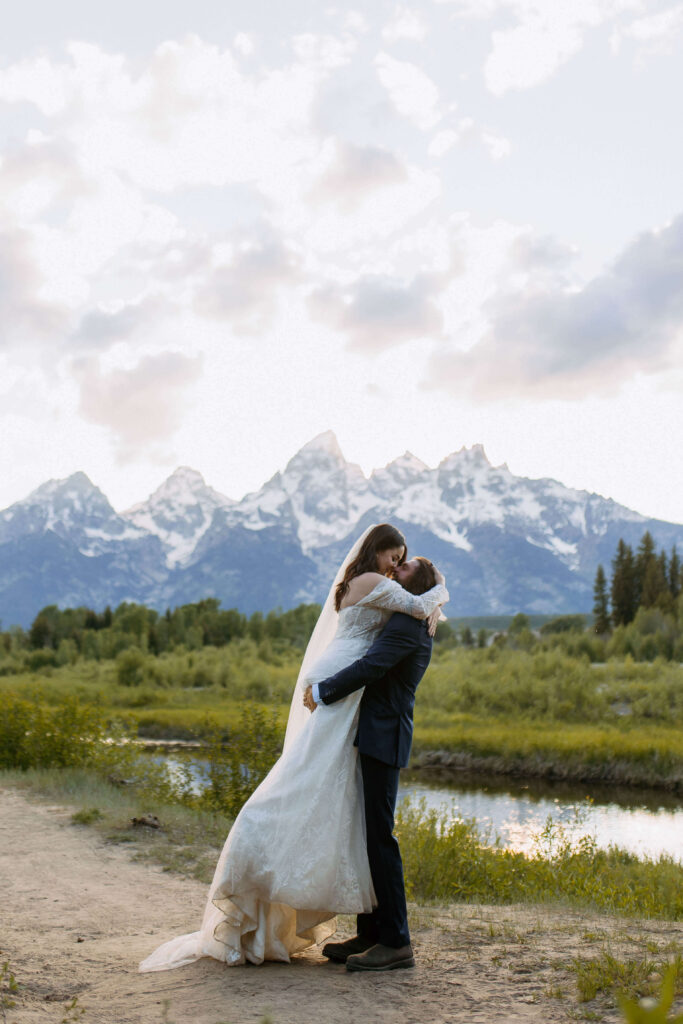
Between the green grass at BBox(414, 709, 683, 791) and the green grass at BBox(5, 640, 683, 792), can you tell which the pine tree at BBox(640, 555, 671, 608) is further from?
the green grass at BBox(414, 709, 683, 791)

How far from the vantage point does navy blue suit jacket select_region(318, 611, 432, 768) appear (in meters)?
4.60

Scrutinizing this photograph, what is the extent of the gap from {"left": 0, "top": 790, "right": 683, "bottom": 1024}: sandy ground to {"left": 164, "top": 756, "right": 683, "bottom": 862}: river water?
782cm

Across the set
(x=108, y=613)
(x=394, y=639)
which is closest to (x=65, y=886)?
(x=394, y=639)

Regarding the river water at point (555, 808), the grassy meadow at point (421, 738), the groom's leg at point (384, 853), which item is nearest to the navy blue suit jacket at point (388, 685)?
the groom's leg at point (384, 853)

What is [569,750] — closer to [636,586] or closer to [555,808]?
[555,808]

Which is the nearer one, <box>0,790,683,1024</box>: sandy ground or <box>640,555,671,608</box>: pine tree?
<box>0,790,683,1024</box>: sandy ground

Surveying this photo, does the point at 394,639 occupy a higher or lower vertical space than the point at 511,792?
higher

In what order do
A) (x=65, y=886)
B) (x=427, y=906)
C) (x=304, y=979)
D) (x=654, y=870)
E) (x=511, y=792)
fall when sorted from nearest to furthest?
(x=304, y=979)
(x=427, y=906)
(x=65, y=886)
(x=654, y=870)
(x=511, y=792)

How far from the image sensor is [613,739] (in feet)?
86.1

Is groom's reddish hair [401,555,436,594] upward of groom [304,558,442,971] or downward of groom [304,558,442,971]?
upward

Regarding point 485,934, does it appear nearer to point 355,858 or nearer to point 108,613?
point 355,858

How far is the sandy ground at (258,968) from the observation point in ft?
13.2

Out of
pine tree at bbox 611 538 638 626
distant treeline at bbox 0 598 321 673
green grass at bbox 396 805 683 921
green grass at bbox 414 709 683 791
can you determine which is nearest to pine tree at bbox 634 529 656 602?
pine tree at bbox 611 538 638 626

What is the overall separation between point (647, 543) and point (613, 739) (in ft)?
158
